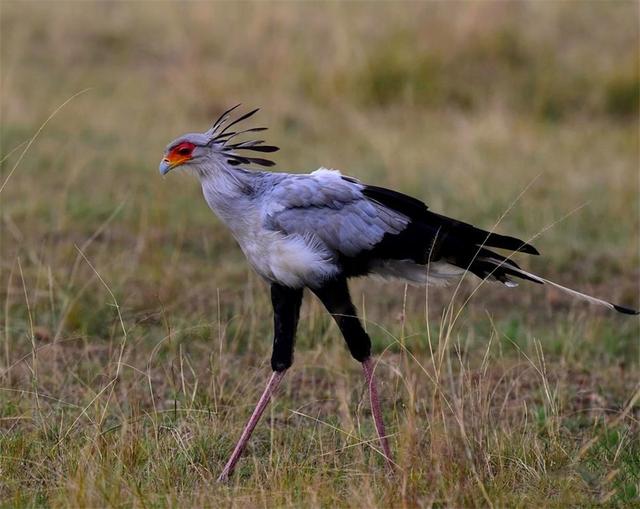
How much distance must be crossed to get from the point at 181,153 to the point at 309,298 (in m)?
2.03

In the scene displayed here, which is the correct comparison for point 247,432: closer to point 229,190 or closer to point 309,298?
point 229,190

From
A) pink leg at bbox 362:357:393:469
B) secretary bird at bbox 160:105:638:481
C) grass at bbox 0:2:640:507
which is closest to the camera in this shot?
grass at bbox 0:2:640:507

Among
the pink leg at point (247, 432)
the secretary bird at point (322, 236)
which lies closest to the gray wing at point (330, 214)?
the secretary bird at point (322, 236)

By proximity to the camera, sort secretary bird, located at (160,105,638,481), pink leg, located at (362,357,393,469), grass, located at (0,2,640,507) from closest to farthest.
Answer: grass, located at (0,2,640,507) < secretary bird, located at (160,105,638,481) < pink leg, located at (362,357,393,469)

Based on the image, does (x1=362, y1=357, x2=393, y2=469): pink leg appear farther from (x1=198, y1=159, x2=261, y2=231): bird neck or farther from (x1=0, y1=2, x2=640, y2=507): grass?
(x1=198, y1=159, x2=261, y2=231): bird neck

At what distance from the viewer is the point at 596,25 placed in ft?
40.3

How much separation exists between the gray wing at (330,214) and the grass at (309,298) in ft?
1.44

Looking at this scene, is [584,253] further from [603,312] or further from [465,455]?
[465,455]

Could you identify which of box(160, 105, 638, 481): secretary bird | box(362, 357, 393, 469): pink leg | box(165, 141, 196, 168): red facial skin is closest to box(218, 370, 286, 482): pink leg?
box(160, 105, 638, 481): secretary bird

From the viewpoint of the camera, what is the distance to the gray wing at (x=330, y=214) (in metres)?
3.99

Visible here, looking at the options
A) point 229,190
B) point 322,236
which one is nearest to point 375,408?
point 322,236

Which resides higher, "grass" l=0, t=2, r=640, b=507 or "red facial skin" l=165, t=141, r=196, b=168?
"red facial skin" l=165, t=141, r=196, b=168

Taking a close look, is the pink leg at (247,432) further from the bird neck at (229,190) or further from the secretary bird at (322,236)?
the bird neck at (229,190)

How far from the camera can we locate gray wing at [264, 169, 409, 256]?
13.1ft
